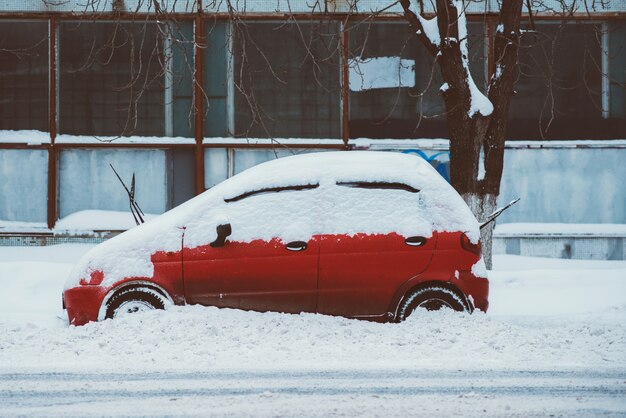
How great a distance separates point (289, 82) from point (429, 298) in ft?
21.6

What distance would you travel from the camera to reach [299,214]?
27.3ft

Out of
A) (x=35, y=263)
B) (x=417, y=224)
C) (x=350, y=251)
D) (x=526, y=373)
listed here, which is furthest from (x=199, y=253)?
(x=35, y=263)

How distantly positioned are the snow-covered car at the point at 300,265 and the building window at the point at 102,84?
595cm

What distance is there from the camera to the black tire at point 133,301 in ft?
26.9

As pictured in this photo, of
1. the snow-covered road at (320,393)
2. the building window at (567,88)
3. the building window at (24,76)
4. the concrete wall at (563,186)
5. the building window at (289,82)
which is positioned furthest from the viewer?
the concrete wall at (563,186)

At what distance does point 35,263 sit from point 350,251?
5.37 meters

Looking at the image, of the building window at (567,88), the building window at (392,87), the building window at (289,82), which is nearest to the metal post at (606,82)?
the building window at (567,88)

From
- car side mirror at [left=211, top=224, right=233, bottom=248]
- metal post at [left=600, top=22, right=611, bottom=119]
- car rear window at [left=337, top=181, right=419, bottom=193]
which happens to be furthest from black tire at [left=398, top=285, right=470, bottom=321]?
metal post at [left=600, top=22, right=611, bottom=119]

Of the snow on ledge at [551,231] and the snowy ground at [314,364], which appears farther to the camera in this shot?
the snow on ledge at [551,231]

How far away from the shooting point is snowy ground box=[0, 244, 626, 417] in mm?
5695

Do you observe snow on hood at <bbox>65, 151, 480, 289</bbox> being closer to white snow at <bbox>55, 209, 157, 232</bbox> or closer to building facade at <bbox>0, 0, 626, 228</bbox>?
building facade at <bbox>0, 0, 626, 228</bbox>

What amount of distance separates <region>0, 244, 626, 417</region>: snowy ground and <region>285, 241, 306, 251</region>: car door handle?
61 centimetres

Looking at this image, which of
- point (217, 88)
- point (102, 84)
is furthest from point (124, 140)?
point (217, 88)

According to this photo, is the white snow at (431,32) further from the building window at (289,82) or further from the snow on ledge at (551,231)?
the snow on ledge at (551,231)
